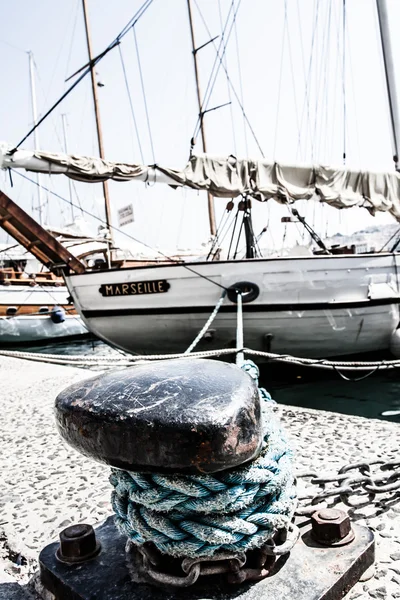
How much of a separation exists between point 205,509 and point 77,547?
1.90ft

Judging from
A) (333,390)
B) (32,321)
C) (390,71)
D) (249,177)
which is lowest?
(32,321)

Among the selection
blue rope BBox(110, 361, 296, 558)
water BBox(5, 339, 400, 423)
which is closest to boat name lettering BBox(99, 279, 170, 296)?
water BBox(5, 339, 400, 423)

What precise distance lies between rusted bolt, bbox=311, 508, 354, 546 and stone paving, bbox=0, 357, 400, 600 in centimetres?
14

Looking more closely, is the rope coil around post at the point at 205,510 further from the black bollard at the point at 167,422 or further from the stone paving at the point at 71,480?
the stone paving at the point at 71,480

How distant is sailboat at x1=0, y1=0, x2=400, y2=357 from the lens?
28.6ft

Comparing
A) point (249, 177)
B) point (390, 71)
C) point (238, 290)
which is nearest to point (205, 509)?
point (238, 290)

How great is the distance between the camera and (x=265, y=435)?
1.55 metres

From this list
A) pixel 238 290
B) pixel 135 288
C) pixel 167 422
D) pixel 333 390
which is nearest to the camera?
pixel 167 422

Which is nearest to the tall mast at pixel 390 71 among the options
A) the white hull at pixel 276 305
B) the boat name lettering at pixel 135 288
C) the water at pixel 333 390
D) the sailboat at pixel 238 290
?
the sailboat at pixel 238 290

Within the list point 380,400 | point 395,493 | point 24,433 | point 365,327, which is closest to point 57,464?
point 24,433

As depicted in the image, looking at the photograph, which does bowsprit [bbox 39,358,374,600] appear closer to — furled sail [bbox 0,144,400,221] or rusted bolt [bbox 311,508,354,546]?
rusted bolt [bbox 311,508,354,546]

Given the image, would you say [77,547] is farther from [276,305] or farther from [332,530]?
[276,305]

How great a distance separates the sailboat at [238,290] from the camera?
8711mm

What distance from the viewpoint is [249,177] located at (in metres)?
10.3
